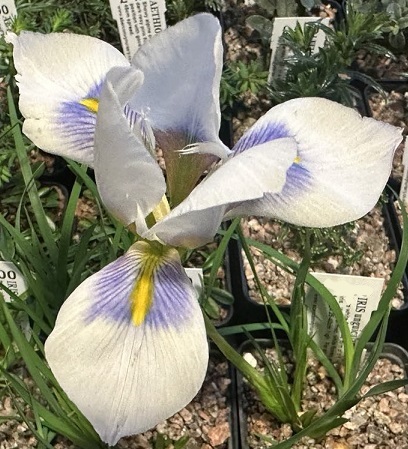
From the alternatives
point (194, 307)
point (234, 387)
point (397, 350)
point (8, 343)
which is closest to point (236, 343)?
point (234, 387)

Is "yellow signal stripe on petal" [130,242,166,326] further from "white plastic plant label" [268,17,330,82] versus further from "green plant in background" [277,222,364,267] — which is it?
"white plastic plant label" [268,17,330,82]

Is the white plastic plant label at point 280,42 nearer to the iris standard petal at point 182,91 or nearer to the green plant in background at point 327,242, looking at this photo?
the green plant in background at point 327,242

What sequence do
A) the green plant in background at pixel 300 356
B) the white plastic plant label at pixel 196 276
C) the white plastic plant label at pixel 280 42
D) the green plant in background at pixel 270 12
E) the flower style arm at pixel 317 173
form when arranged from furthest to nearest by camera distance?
the green plant in background at pixel 270 12
the white plastic plant label at pixel 280 42
the white plastic plant label at pixel 196 276
the green plant in background at pixel 300 356
the flower style arm at pixel 317 173

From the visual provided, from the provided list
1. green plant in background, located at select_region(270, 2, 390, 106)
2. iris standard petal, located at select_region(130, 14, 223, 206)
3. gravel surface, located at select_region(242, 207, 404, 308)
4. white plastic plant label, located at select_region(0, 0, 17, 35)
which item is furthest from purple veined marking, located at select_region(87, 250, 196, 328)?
white plastic plant label, located at select_region(0, 0, 17, 35)

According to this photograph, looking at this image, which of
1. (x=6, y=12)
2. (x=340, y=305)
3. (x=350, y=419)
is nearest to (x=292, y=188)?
(x=340, y=305)

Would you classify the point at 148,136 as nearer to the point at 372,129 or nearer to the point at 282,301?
the point at 372,129

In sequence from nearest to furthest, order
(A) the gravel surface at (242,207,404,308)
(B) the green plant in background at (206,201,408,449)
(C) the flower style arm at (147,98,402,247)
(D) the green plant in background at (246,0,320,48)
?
(C) the flower style arm at (147,98,402,247) → (B) the green plant in background at (206,201,408,449) → (A) the gravel surface at (242,207,404,308) → (D) the green plant in background at (246,0,320,48)

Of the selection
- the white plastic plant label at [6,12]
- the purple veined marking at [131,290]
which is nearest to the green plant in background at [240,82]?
the white plastic plant label at [6,12]

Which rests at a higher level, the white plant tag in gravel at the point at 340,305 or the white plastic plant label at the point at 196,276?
the white plastic plant label at the point at 196,276
